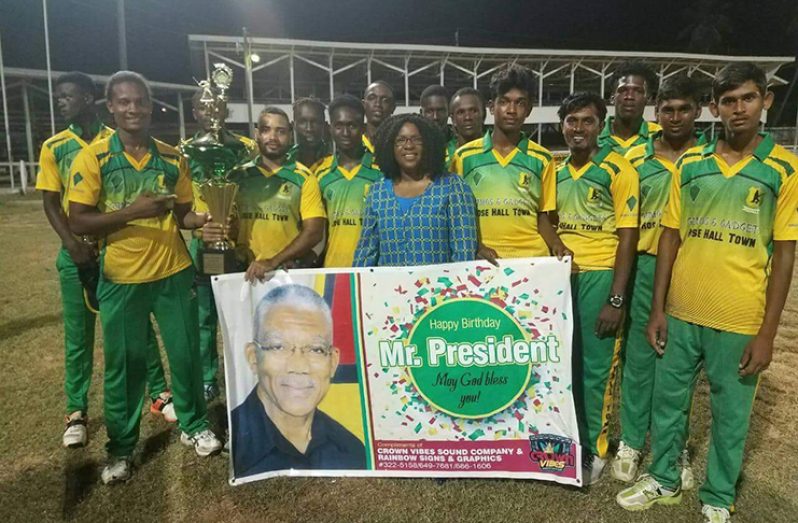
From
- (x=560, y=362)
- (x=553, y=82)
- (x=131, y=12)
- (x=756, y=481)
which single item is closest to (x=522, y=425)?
(x=560, y=362)

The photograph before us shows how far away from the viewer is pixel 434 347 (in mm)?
3070

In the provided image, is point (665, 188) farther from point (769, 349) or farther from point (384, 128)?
point (384, 128)

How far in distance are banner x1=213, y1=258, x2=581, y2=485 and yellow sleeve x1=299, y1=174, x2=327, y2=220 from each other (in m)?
0.57

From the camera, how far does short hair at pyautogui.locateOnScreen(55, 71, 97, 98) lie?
4.27 meters

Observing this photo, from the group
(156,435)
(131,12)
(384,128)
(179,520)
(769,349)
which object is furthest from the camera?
(131,12)

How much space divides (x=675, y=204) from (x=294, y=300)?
210cm

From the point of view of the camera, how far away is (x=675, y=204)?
115 inches

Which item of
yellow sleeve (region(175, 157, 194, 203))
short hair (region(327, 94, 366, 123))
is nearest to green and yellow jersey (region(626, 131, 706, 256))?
short hair (region(327, 94, 366, 123))

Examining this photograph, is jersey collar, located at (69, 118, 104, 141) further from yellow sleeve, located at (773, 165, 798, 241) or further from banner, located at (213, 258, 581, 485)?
yellow sleeve, located at (773, 165, 798, 241)

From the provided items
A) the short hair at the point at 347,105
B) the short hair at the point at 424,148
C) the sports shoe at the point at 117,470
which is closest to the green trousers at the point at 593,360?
the short hair at the point at 424,148

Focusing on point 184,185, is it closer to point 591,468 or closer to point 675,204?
point 675,204

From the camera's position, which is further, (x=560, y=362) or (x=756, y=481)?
(x=756, y=481)

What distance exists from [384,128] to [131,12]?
5104 cm

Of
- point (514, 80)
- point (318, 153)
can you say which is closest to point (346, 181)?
point (318, 153)
